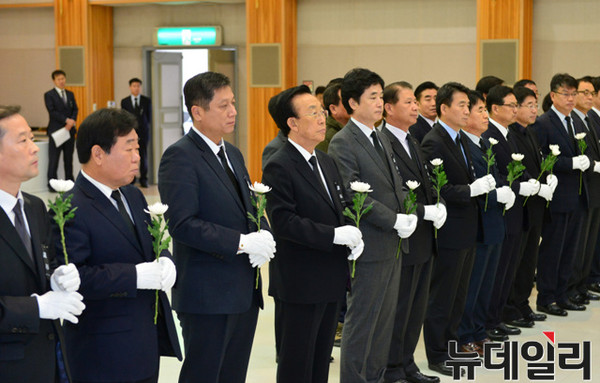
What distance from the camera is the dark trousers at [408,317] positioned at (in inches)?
187

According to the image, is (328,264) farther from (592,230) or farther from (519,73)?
(519,73)

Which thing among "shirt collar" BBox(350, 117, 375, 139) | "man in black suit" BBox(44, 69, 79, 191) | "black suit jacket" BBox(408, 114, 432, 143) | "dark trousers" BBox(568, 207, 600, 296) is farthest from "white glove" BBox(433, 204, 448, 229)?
"man in black suit" BBox(44, 69, 79, 191)

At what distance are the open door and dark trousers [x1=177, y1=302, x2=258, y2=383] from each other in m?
11.7

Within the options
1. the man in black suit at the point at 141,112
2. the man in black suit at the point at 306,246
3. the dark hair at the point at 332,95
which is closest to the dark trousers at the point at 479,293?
the dark hair at the point at 332,95

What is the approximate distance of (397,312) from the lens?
15.7 ft

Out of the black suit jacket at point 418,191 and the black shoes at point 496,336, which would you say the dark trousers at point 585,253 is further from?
the black suit jacket at point 418,191

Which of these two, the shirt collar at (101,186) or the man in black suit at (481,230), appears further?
the man in black suit at (481,230)

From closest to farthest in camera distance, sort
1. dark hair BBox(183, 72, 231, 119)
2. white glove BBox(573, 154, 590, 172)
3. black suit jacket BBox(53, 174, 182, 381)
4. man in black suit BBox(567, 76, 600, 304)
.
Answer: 1. black suit jacket BBox(53, 174, 182, 381)
2. dark hair BBox(183, 72, 231, 119)
3. white glove BBox(573, 154, 590, 172)
4. man in black suit BBox(567, 76, 600, 304)

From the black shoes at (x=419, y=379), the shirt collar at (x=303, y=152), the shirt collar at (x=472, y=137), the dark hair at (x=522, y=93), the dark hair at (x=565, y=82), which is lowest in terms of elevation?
the black shoes at (x=419, y=379)

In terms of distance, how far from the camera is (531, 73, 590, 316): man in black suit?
6.71m

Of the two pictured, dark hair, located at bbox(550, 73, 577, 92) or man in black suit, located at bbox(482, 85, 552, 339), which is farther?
dark hair, located at bbox(550, 73, 577, 92)

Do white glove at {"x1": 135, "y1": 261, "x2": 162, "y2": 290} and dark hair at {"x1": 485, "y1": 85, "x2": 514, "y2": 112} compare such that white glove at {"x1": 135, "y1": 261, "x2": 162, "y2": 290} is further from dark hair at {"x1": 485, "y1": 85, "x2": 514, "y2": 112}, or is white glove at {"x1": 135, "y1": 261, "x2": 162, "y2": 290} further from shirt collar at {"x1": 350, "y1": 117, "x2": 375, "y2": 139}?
dark hair at {"x1": 485, "y1": 85, "x2": 514, "y2": 112}

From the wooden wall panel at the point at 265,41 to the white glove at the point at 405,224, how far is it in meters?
9.33

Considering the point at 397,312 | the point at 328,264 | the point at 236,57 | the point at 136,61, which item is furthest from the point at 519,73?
the point at 328,264
